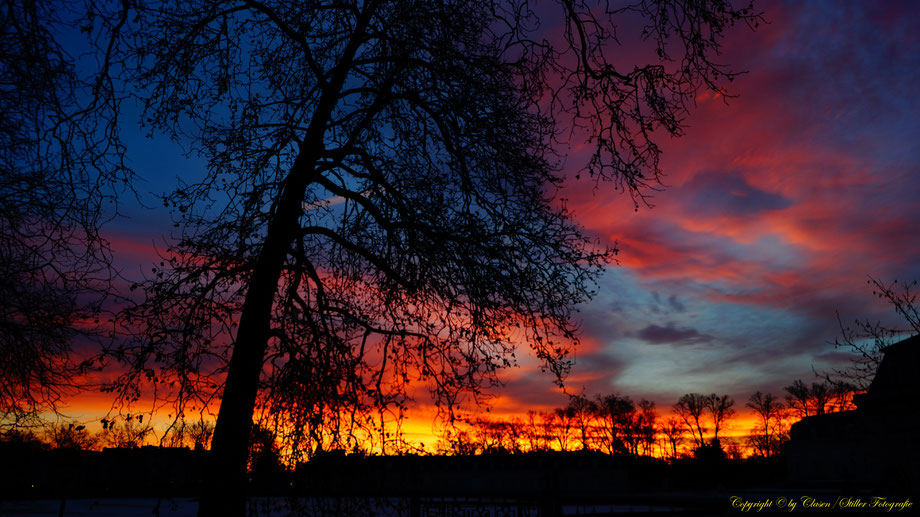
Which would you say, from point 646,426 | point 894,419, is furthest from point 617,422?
point 894,419

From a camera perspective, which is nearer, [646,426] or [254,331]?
[254,331]

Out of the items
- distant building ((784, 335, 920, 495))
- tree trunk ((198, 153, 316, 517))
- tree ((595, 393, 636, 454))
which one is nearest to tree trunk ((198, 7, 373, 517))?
tree trunk ((198, 153, 316, 517))

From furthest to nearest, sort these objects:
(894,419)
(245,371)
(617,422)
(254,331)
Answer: (617,422), (894,419), (254,331), (245,371)

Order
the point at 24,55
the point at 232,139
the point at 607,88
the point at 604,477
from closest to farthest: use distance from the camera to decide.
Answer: the point at 24,55, the point at 607,88, the point at 232,139, the point at 604,477

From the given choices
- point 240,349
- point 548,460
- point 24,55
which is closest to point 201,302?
point 240,349

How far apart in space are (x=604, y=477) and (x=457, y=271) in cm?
6771

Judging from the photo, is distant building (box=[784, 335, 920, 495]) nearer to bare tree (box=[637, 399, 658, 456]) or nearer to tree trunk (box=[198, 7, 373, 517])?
tree trunk (box=[198, 7, 373, 517])

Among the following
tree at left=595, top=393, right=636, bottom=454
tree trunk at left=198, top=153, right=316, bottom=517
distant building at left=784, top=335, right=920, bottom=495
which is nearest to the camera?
tree trunk at left=198, top=153, right=316, bottom=517

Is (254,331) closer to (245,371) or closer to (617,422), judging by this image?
(245,371)

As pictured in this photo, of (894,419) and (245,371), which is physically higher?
(245,371)

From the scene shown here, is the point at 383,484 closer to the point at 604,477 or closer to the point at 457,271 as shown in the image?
the point at 457,271

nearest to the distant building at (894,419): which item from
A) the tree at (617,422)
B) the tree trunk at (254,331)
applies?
the tree trunk at (254,331)

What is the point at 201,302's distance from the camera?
323 inches

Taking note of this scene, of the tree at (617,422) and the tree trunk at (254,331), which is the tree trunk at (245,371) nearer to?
the tree trunk at (254,331)
